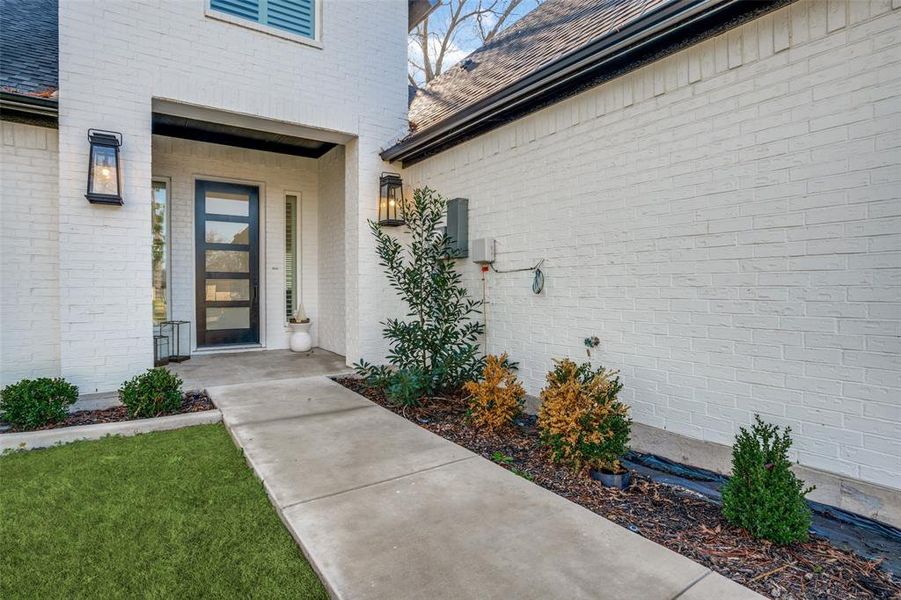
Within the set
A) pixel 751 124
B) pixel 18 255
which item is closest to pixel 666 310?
pixel 751 124

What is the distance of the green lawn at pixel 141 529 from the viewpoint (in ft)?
6.08

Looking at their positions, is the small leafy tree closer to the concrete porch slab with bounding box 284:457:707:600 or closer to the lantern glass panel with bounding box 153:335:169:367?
the concrete porch slab with bounding box 284:457:707:600

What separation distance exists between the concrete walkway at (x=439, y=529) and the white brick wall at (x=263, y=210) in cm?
391

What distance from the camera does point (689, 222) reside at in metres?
3.05

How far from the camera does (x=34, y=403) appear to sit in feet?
11.8

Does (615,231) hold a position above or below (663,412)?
above

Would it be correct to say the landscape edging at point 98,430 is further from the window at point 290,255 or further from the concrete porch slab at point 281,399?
the window at point 290,255

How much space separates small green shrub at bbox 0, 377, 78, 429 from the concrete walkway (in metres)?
1.54

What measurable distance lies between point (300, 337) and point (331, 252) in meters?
1.43

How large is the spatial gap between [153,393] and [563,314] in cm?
365

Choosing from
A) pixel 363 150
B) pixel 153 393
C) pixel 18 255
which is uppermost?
pixel 363 150

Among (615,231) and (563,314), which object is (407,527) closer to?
(563,314)

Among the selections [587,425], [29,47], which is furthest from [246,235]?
[587,425]

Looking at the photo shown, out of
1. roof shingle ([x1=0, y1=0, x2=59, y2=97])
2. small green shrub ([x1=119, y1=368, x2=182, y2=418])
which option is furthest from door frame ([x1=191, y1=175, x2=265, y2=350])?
small green shrub ([x1=119, y1=368, x2=182, y2=418])
